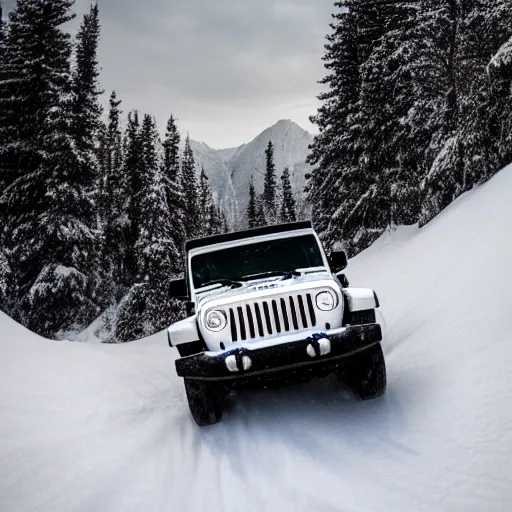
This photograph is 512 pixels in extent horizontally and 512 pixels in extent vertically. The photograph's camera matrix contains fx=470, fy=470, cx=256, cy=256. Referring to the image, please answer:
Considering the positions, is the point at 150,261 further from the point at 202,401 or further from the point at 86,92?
the point at 202,401

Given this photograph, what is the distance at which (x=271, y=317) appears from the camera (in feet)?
15.2

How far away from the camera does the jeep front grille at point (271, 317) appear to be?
15.2 feet

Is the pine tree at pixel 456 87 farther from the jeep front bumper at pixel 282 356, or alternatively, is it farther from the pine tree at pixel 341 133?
the jeep front bumper at pixel 282 356

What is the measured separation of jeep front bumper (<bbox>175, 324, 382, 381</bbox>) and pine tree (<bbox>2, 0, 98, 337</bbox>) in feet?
51.1

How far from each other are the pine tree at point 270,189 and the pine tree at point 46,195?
1955 inches

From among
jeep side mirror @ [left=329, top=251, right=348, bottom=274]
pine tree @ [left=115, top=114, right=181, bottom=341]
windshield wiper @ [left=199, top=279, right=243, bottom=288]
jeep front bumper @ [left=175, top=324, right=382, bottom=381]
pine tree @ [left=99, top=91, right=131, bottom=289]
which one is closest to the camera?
jeep front bumper @ [left=175, top=324, right=382, bottom=381]

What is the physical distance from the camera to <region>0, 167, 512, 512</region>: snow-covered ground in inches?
134

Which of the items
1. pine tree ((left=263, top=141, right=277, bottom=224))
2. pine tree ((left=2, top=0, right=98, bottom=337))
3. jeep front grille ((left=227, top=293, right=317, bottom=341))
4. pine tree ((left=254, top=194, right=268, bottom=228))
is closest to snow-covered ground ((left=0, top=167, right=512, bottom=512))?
jeep front grille ((left=227, top=293, right=317, bottom=341))

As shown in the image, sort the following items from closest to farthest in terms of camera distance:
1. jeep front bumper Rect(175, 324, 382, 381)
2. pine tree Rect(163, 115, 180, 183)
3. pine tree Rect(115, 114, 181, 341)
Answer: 1. jeep front bumper Rect(175, 324, 382, 381)
2. pine tree Rect(115, 114, 181, 341)
3. pine tree Rect(163, 115, 180, 183)

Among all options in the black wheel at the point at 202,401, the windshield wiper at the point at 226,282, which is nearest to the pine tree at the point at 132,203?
the windshield wiper at the point at 226,282

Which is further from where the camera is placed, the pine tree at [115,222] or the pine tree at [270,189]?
the pine tree at [270,189]

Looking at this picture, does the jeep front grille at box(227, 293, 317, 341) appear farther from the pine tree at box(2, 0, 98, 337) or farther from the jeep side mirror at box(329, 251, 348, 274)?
the pine tree at box(2, 0, 98, 337)

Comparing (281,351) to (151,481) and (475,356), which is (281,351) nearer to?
(151,481)

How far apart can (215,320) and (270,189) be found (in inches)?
2600
